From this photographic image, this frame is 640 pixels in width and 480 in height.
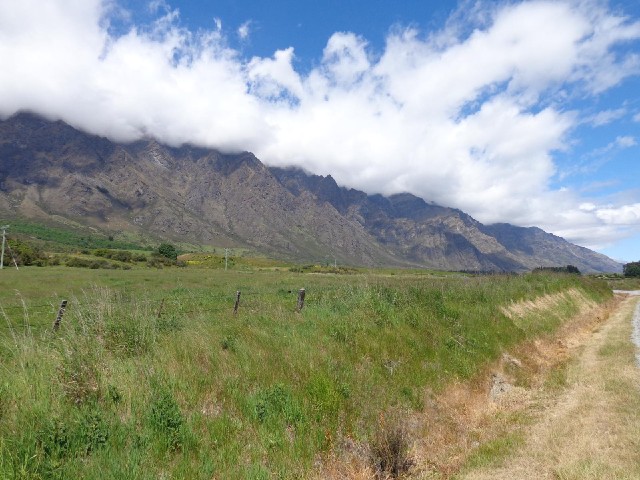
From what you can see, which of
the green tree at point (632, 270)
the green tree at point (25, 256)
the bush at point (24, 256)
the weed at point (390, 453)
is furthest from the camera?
the green tree at point (632, 270)

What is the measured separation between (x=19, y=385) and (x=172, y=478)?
10.8 ft

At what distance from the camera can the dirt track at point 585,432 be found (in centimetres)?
765

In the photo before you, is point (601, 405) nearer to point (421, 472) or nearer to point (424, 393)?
point (424, 393)

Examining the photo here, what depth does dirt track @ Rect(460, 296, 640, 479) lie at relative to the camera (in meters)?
7.65

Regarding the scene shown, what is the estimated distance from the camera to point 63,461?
18.9 feet

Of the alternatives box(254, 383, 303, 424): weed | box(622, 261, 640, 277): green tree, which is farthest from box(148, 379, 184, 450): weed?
box(622, 261, 640, 277): green tree

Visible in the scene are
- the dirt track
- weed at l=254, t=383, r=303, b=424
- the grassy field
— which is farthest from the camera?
weed at l=254, t=383, r=303, b=424

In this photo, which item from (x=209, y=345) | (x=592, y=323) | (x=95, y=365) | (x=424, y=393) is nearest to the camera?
(x=95, y=365)

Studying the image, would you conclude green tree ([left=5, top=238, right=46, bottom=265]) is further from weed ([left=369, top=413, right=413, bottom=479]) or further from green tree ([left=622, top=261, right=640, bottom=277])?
green tree ([left=622, top=261, right=640, bottom=277])

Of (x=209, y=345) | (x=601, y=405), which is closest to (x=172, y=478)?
(x=209, y=345)

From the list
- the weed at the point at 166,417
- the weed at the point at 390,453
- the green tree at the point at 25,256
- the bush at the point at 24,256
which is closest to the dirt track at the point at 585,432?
the weed at the point at 390,453

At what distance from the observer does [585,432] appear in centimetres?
945

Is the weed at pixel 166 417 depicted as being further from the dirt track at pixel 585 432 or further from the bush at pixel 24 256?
the bush at pixel 24 256

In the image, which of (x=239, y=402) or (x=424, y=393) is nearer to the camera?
(x=239, y=402)
